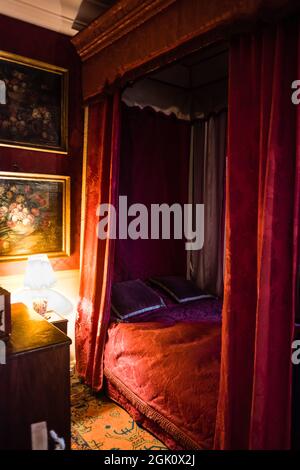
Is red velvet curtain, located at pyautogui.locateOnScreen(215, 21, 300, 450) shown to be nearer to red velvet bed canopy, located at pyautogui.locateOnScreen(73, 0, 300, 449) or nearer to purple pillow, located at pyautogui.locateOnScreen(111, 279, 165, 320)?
red velvet bed canopy, located at pyautogui.locateOnScreen(73, 0, 300, 449)

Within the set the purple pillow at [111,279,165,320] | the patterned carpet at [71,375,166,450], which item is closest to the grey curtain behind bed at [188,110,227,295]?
the purple pillow at [111,279,165,320]

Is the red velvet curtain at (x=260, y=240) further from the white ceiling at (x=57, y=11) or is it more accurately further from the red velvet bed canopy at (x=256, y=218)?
the white ceiling at (x=57, y=11)

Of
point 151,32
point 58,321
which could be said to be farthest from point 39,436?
point 151,32

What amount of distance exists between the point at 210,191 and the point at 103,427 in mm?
2460

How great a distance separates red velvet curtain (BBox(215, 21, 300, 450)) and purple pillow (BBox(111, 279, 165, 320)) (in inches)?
54.5

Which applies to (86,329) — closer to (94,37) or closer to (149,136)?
(149,136)

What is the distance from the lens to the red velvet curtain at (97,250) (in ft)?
9.14

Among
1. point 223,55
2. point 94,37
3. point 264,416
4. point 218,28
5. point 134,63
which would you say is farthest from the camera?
point 223,55

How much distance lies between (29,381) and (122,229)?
2.02m

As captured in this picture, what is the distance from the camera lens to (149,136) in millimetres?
3619

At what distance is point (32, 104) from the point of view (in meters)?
2.96

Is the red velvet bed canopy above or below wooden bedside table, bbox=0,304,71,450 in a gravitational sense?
above

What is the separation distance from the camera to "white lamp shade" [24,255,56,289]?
2688 millimetres

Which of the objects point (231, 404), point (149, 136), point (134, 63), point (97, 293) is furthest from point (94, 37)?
point (231, 404)
